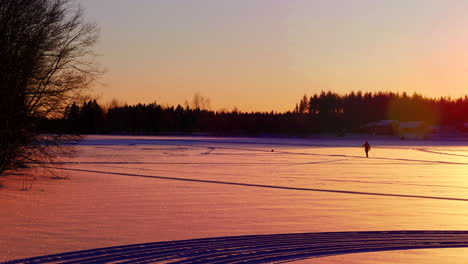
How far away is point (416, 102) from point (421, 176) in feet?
507

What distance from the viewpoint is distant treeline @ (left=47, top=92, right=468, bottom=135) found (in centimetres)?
12792

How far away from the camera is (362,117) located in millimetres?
169500

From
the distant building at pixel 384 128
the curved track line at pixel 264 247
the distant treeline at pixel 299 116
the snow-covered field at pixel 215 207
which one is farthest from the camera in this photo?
the distant treeline at pixel 299 116

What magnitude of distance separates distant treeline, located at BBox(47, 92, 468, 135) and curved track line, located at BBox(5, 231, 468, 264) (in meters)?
93.2

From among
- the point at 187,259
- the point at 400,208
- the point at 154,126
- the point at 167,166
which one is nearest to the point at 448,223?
the point at 400,208

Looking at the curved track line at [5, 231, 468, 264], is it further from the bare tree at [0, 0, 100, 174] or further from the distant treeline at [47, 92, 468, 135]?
the distant treeline at [47, 92, 468, 135]

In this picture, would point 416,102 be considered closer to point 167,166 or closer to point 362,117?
point 362,117

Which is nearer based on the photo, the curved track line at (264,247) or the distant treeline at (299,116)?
the curved track line at (264,247)

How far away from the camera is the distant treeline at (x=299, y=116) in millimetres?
127919

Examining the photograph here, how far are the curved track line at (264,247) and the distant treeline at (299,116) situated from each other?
9325cm

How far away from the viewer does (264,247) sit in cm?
958

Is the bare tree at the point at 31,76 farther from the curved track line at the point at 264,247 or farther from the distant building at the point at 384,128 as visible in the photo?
the distant building at the point at 384,128

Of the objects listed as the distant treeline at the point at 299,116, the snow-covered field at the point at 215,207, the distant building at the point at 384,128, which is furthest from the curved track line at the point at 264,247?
the distant building at the point at 384,128

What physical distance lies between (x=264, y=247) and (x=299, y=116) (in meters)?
138
